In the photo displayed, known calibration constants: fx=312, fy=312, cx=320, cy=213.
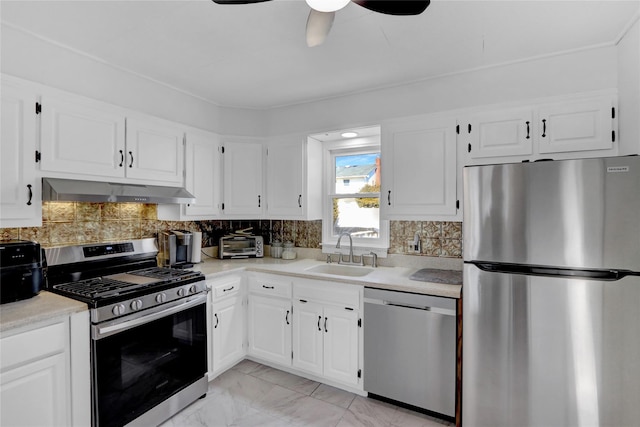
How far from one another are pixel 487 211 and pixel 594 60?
1287 mm

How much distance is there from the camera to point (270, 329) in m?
2.75

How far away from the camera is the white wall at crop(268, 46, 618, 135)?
2027mm

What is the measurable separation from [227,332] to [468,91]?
2754 millimetres

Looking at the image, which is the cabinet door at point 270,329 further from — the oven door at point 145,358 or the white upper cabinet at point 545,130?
the white upper cabinet at point 545,130

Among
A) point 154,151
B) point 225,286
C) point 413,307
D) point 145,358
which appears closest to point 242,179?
point 154,151

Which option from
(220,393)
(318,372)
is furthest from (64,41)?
(318,372)

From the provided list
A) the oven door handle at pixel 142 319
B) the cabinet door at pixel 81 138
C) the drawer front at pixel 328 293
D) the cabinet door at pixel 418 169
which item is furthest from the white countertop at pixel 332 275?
the cabinet door at pixel 81 138

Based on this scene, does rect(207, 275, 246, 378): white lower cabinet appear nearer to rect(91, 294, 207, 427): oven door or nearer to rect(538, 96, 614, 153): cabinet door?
rect(91, 294, 207, 427): oven door

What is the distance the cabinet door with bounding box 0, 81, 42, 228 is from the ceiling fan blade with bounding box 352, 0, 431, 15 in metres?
1.97

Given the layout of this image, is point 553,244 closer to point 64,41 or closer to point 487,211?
point 487,211

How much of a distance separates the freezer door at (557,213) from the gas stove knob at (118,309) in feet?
6.75

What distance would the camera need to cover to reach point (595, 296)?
5.14 feet

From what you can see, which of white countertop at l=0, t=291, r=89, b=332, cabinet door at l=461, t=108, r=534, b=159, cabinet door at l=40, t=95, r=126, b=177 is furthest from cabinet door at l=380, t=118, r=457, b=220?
white countertop at l=0, t=291, r=89, b=332

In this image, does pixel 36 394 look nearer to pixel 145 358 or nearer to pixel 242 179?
pixel 145 358
